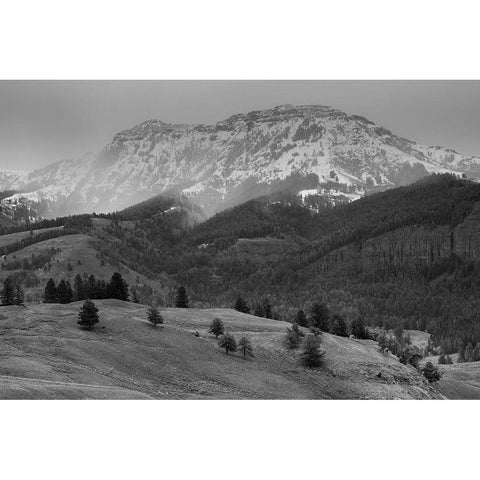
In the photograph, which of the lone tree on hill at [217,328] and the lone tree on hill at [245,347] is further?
the lone tree on hill at [217,328]

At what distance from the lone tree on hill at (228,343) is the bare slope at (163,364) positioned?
1605 millimetres

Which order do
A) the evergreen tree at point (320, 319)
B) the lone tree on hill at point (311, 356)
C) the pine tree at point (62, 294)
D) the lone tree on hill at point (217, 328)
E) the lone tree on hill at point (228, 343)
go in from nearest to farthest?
the lone tree on hill at point (228, 343) → the lone tree on hill at point (311, 356) → the lone tree on hill at point (217, 328) → the pine tree at point (62, 294) → the evergreen tree at point (320, 319)

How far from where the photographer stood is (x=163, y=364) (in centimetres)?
9956

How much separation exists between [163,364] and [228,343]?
14.8 m

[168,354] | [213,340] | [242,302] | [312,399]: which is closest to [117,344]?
[168,354]

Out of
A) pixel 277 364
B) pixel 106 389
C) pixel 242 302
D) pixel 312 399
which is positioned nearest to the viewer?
pixel 106 389

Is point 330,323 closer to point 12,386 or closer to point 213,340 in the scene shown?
point 213,340

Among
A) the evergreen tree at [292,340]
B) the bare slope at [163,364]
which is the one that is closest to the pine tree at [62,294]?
the bare slope at [163,364]

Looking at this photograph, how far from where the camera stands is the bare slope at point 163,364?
272 ft

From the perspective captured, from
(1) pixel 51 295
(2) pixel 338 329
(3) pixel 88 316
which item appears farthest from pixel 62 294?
(2) pixel 338 329

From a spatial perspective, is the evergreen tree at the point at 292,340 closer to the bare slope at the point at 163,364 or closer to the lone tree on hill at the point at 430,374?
the bare slope at the point at 163,364

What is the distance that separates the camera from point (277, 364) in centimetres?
11088
